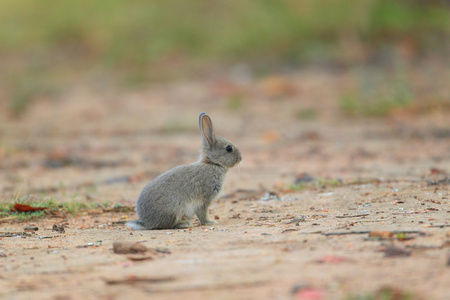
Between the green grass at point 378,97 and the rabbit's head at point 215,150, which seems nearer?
the rabbit's head at point 215,150

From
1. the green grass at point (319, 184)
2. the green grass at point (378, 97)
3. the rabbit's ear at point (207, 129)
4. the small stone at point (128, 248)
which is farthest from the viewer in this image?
the green grass at point (378, 97)

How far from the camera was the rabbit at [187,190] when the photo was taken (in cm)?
610

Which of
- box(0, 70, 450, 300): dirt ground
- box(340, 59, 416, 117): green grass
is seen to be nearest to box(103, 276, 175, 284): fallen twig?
box(0, 70, 450, 300): dirt ground

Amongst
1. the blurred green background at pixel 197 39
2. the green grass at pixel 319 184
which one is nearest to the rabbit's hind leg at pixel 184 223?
the green grass at pixel 319 184

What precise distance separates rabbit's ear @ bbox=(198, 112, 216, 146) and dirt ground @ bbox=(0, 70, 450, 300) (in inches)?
28.2

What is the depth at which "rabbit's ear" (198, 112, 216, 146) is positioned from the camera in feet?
22.2

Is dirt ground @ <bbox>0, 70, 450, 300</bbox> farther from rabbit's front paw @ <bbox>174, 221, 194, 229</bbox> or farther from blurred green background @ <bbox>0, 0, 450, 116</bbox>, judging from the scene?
blurred green background @ <bbox>0, 0, 450, 116</bbox>

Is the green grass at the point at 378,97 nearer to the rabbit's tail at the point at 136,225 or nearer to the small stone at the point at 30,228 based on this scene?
the rabbit's tail at the point at 136,225

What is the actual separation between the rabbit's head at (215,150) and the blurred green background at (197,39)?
11034 millimetres

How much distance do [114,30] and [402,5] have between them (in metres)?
8.29

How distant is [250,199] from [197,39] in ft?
44.5

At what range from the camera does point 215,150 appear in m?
6.89

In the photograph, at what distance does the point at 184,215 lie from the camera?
6266 mm

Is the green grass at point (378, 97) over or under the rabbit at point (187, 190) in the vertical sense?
over
